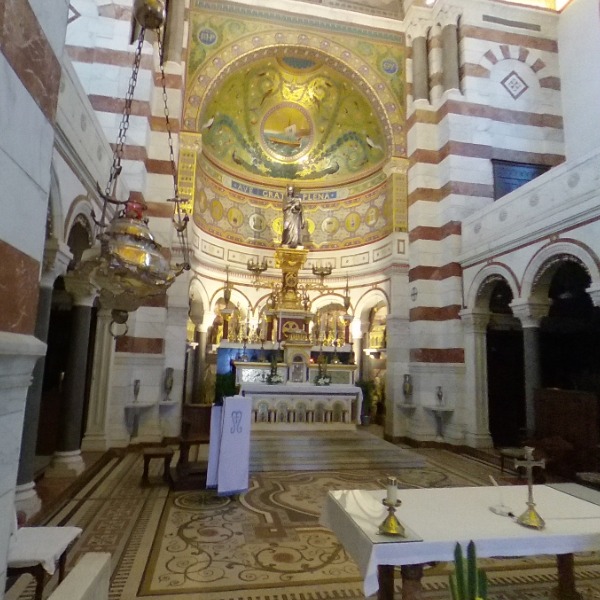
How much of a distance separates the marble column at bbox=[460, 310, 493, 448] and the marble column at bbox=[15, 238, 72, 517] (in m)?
7.90

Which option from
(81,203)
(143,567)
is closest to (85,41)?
(81,203)

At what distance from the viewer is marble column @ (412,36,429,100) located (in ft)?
38.0

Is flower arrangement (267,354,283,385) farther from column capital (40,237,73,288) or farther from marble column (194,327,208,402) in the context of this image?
column capital (40,237,73,288)

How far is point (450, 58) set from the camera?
11.1 metres

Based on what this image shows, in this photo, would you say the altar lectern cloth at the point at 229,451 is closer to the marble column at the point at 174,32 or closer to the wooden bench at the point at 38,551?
the wooden bench at the point at 38,551

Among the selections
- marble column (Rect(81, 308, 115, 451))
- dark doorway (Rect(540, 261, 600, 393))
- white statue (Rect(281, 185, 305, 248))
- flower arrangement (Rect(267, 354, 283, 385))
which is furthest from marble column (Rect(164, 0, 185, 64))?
dark doorway (Rect(540, 261, 600, 393))

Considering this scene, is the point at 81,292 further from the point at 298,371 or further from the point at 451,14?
the point at 451,14

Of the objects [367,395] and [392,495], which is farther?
[367,395]

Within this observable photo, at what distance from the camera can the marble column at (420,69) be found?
38.0 feet

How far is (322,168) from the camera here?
15.1 meters

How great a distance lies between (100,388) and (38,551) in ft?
18.4

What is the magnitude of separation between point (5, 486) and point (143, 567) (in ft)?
7.99

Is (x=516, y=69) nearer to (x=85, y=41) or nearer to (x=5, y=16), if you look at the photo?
(x=85, y=41)

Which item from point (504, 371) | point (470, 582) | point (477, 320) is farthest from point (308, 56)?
point (470, 582)
